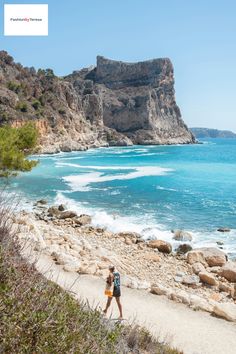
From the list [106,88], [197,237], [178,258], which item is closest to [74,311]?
[178,258]

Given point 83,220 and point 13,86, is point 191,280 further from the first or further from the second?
point 13,86

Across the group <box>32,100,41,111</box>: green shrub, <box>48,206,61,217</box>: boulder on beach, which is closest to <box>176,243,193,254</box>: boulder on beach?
<box>48,206,61,217</box>: boulder on beach

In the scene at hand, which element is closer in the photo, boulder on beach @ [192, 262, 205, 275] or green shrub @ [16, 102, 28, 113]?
boulder on beach @ [192, 262, 205, 275]

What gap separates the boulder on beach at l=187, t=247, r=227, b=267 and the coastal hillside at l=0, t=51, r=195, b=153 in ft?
186

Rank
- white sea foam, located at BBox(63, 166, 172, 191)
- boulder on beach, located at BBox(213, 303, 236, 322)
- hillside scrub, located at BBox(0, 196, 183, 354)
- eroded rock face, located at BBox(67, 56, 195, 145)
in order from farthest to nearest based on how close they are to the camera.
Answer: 1. eroded rock face, located at BBox(67, 56, 195, 145)
2. white sea foam, located at BBox(63, 166, 172, 191)
3. boulder on beach, located at BBox(213, 303, 236, 322)
4. hillside scrub, located at BBox(0, 196, 183, 354)

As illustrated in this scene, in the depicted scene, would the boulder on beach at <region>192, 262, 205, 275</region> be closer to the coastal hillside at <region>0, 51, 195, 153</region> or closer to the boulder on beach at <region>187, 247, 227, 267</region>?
the boulder on beach at <region>187, 247, 227, 267</region>

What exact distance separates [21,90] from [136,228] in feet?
239

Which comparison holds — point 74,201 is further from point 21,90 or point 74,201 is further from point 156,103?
point 156,103

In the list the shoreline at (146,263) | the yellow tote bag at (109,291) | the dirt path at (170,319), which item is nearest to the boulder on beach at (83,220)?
the shoreline at (146,263)

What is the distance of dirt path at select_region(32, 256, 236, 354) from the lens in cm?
954

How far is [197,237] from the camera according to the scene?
910 inches

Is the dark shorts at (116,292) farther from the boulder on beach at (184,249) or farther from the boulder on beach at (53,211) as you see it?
the boulder on beach at (53,211)

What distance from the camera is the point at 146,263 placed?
18.0 meters

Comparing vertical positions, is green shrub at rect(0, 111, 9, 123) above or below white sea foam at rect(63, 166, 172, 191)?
above
